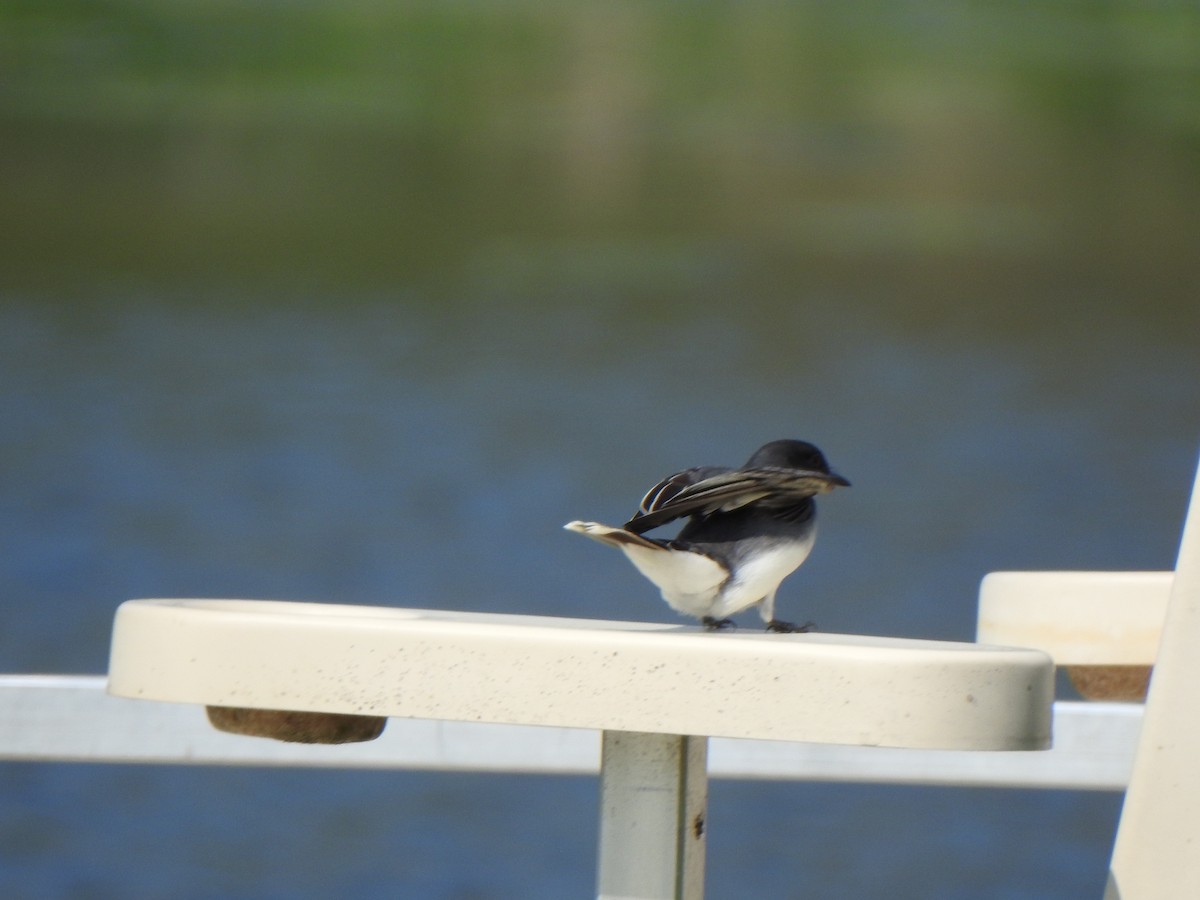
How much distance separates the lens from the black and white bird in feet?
1.93

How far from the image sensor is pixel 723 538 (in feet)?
2.03

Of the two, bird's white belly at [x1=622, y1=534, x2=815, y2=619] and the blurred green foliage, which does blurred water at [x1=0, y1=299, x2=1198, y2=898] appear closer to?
the blurred green foliage

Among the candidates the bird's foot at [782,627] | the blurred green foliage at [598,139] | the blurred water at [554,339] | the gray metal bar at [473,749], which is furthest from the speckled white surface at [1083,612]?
the blurred green foliage at [598,139]

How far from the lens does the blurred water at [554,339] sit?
3.07 metres

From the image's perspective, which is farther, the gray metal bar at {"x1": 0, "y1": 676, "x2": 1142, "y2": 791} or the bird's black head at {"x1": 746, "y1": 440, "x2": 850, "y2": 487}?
the gray metal bar at {"x1": 0, "y1": 676, "x2": 1142, "y2": 791}

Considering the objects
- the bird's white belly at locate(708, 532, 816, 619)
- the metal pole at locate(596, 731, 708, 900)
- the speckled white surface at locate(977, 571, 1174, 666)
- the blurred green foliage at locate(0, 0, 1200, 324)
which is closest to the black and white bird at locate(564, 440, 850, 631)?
the bird's white belly at locate(708, 532, 816, 619)

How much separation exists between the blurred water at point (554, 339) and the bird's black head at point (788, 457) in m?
2.34

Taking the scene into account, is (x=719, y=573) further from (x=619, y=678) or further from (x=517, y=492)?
(x=517, y=492)

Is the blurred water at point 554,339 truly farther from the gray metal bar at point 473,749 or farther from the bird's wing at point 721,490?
the bird's wing at point 721,490

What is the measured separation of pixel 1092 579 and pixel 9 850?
105 inches

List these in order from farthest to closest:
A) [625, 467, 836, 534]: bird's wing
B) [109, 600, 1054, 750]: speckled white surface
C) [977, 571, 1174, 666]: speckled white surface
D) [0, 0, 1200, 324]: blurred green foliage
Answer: [0, 0, 1200, 324]: blurred green foliage < [977, 571, 1174, 666]: speckled white surface < [625, 467, 836, 534]: bird's wing < [109, 600, 1054, 750]: speckled white surface

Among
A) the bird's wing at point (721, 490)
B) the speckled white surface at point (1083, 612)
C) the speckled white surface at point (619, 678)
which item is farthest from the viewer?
the speckled white surface at point (1083, 612)

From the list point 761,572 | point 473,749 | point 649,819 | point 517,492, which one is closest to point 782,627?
Answer: point 761,572

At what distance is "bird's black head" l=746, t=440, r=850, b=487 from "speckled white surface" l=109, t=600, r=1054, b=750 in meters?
0.16
